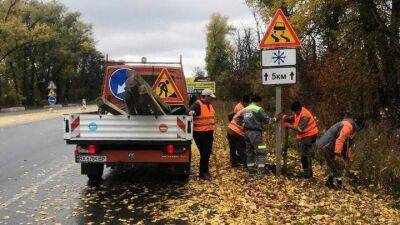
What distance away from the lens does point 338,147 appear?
348 inches

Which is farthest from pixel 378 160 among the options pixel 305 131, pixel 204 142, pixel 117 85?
pixel 117 85

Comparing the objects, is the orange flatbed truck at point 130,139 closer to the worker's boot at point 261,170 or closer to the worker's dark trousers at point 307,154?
the worker's boot at point 261,170

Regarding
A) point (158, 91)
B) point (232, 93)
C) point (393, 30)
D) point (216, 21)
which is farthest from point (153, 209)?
point (216, 21)

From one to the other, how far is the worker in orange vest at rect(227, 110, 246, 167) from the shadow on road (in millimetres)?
1623

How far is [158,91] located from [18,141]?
9.24 m

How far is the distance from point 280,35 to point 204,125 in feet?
7.05

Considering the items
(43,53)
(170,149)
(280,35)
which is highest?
(43,53)

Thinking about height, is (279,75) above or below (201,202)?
above

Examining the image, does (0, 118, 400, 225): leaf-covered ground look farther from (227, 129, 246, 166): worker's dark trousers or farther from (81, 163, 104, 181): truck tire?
(227, 129, 246, 166): worker's dark trousers

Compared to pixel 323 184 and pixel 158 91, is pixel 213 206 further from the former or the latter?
pixel 158 91

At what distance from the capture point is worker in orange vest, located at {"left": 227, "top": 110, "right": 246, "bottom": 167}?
1182 centimetres

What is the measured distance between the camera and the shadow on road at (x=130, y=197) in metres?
7.45

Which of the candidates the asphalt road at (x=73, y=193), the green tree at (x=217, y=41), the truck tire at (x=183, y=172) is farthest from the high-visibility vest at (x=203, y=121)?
the green tree at (x=217, y=41)

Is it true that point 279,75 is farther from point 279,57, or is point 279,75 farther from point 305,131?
point 305,131
